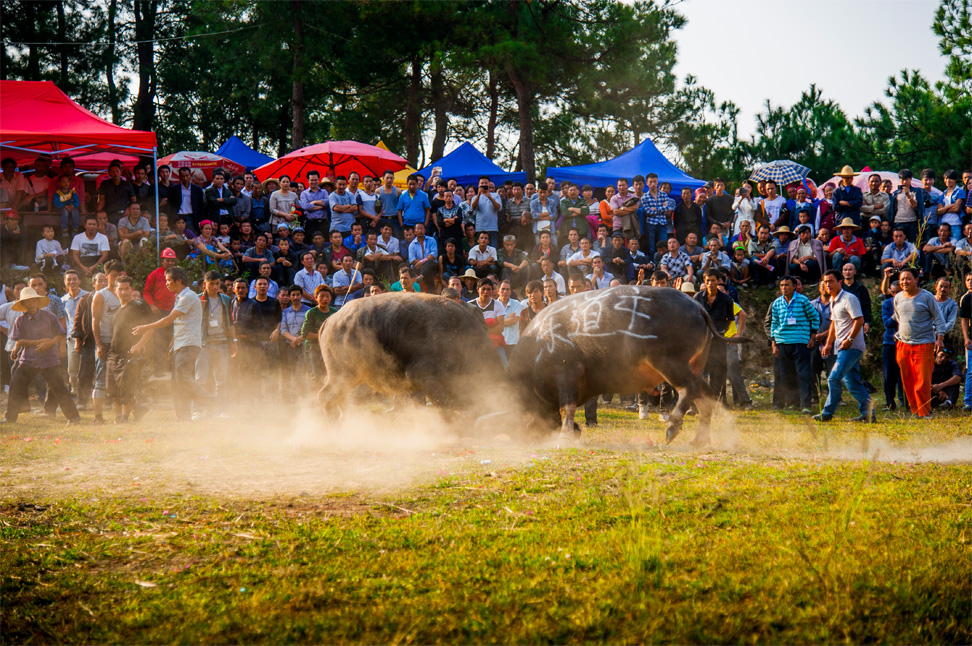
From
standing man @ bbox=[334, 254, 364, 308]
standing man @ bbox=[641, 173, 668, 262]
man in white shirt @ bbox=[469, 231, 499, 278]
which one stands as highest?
standing man @ bbox=[641, 173, 668, 262]

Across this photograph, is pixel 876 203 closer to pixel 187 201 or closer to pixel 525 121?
pixel 525 121

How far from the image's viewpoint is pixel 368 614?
149 inches

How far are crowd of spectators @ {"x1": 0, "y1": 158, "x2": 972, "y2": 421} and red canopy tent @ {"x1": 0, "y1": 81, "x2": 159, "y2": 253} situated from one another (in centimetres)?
53

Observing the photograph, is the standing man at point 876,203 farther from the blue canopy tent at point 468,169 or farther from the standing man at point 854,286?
the blue canopy tent at point 468,169

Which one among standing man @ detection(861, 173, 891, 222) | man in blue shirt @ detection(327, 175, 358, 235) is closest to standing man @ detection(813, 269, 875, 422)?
standing man @ detection(861, 173, 891, 222)

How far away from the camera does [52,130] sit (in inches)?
632

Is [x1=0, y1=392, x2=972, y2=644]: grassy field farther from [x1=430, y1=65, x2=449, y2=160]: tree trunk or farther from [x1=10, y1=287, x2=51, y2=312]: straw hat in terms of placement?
[x1=430, y1=65, x2=449, y2=160]: tree trunk

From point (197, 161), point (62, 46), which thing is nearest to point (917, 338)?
point (197, 161)

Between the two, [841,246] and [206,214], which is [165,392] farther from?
[841,246]

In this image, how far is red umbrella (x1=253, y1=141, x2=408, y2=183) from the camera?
2059cm

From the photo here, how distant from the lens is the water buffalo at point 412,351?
8781mm

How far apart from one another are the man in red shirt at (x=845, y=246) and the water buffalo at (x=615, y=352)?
7669 millimetres

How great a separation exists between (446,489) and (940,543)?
321 cm

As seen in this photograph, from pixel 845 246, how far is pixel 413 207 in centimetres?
834
